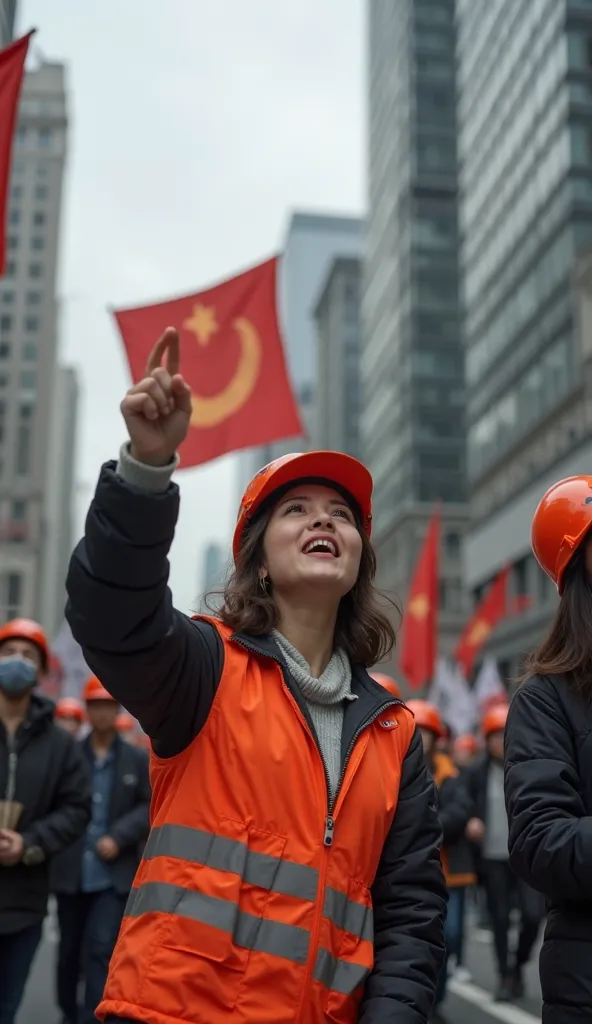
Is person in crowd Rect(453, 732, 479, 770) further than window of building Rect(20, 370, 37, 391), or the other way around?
window of building Rect(20, 370, 37, 391)

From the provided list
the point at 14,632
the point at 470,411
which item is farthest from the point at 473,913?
the point at 470,411

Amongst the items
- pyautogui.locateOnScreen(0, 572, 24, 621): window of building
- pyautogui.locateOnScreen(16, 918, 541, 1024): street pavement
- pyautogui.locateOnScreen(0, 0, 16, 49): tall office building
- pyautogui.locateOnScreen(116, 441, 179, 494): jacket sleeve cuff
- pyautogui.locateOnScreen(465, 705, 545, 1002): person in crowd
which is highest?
pyautogui.locateOnScreen(0, 572, 24, 621): window of building

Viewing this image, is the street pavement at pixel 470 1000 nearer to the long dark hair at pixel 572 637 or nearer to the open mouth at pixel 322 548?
the long dark hair at pixel 572 637

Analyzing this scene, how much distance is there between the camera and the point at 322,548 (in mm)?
2904

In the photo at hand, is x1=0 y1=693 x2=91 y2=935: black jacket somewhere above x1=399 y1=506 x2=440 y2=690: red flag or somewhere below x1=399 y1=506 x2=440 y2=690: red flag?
below

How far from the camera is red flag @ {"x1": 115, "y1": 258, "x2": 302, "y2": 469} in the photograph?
9156 millimetres

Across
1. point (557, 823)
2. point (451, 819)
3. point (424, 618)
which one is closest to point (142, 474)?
point (557, 823)

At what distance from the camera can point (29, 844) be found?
210 inches

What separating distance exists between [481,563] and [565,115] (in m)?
18.3

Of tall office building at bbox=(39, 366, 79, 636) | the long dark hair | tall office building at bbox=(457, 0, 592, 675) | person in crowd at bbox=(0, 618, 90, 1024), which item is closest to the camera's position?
the long dark hair

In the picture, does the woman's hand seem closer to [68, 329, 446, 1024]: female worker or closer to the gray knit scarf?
[68, 329, 446, 1024]: female worker

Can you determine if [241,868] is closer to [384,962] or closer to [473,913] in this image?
[384,962]

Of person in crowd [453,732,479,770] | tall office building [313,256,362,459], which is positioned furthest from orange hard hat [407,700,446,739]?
tall office building [313,256,362,459]

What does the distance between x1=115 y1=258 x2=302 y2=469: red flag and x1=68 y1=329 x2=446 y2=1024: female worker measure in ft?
20.2
